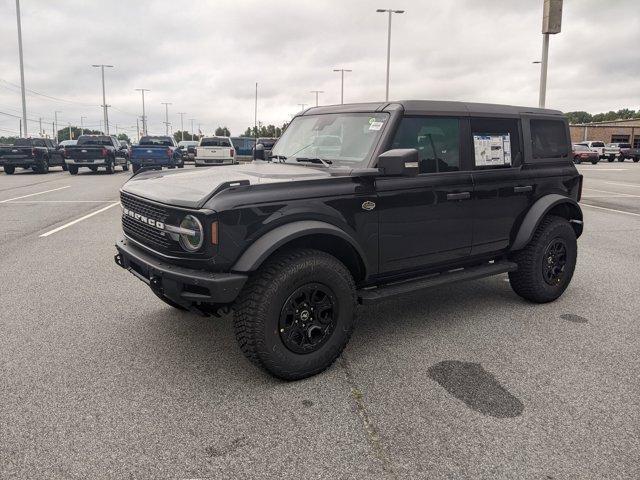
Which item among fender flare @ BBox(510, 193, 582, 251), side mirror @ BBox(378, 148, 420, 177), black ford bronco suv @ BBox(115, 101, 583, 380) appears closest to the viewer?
black ford bronco suv @ BBox(115, 101, 583, 380)

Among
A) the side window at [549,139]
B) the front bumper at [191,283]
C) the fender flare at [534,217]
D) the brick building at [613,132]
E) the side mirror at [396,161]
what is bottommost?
the front bumper at [191,283]

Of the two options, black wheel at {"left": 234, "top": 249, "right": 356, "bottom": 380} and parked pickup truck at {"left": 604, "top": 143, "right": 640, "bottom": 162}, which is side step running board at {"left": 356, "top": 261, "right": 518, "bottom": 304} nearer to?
black wheel at {"left": 234, "top": 249, "right": 356, "bottom": 380}

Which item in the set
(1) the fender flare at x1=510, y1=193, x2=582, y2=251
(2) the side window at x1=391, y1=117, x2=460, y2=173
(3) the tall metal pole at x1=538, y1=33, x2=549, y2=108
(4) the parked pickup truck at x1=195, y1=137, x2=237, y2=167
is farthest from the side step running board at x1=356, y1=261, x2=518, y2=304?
(4) the parked pickup truck at x1=195, y1=137, x2=237, y2=167

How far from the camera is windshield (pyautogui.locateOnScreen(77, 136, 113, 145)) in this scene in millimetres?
24969

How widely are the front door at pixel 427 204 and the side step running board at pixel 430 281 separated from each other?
12 centimetres

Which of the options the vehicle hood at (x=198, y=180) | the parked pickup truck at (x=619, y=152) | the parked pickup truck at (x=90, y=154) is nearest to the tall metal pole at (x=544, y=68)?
the vehicle hood at (x=198, y=180)

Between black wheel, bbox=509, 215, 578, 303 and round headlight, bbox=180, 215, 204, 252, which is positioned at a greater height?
round headlight, bbox=180, 215, 204, 252

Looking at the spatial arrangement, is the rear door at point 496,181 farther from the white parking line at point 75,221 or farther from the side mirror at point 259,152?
the white parking line at point 75,221

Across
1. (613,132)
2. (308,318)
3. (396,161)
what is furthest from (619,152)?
(308,318)

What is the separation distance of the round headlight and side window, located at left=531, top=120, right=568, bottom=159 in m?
3.39

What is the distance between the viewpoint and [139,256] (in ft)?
12.0

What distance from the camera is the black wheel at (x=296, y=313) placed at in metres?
3.19

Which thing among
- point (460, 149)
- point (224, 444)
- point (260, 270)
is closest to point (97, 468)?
point (224, 444)

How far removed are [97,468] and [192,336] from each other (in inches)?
67.7
